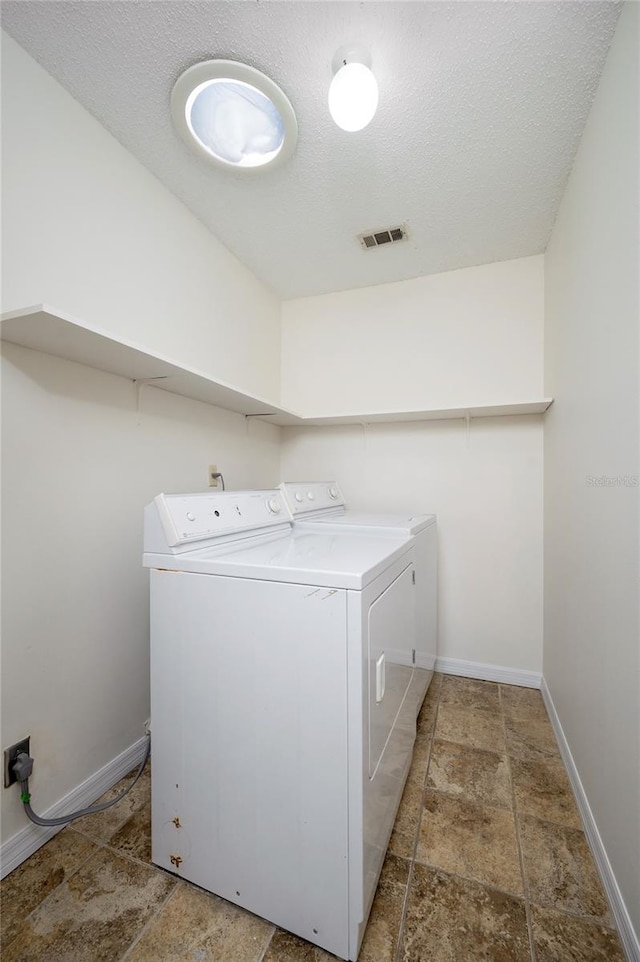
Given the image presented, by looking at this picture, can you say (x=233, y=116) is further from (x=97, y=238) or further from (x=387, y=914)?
(x=387, y=914)

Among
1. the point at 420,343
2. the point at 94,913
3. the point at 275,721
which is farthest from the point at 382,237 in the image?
the point at 94,913

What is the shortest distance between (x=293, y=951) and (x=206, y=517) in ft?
3.98

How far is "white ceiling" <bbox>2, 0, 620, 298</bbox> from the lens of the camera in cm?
116

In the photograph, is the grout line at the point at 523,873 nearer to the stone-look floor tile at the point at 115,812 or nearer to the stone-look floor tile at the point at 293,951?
the stone-look floor tile at the point at 293,951

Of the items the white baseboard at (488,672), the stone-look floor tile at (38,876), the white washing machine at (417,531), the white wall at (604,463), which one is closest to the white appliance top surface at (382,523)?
the white washing machine at (417,531)

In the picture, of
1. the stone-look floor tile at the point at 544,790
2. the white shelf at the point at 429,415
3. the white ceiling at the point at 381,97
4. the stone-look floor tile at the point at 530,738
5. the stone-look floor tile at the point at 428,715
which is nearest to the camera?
the white ceiling at the point at 381,97

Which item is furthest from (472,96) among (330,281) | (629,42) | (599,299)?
(330,281)

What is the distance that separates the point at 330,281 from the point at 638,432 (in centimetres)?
220

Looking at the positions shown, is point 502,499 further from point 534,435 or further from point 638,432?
point 638,432

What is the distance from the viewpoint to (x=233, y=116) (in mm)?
1451

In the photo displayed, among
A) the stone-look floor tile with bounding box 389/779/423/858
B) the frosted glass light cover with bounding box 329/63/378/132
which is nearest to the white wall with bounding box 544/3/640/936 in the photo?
the stone-look floor tile with bounding box 389/779/423/858

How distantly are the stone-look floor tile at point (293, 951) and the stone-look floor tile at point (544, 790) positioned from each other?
88 cm

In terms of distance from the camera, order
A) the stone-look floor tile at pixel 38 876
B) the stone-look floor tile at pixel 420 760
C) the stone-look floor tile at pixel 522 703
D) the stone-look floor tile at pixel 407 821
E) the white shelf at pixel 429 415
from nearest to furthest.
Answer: the stone-look floor tile at pixel 38 876, the stone-look floor tile at pixel 407 821, the stone-look floor tile at pixel 420 760, the stone-look floor tile at pixel 522 703, the white shelf at pixel 429 415

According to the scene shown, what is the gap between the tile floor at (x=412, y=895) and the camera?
39.1 inches
